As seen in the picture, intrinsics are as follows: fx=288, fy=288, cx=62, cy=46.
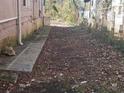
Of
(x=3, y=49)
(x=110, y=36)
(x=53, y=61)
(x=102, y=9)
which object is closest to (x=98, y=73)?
(x=53, y=61)

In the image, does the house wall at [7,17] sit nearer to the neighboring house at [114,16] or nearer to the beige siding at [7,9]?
the beige siding at [7,9]

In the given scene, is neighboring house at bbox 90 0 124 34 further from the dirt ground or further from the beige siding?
the beige siding

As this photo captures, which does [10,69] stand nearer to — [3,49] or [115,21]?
[3,49]

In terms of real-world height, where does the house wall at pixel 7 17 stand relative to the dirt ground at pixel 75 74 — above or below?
above

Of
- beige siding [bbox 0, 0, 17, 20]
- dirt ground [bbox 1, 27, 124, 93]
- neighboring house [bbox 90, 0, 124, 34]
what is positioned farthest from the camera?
neighboring house [bbox 90, 0, 124, 34]

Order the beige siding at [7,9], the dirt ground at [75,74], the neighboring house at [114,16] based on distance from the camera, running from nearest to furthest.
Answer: the dirt ground at [75,74], the beige siding at [7,9], the neighboring house at [114,16]

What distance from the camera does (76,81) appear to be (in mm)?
5934

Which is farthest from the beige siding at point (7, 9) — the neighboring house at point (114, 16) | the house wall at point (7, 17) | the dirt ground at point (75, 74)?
the neighboring house at point (114, 16)

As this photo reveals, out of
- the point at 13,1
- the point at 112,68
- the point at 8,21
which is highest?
the point at 13,1

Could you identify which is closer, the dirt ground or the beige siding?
the dirt ground

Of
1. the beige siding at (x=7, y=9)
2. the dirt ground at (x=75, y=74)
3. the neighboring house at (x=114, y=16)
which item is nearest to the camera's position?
the dirt ground at (x=75, y=74)

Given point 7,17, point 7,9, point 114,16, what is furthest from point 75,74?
point 114,16

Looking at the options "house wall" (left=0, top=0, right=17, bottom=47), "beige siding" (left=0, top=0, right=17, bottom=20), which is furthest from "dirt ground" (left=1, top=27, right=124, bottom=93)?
"beige siding" (left=0, top=0, right=17, bottom=20)

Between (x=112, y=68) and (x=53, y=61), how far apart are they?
5.70 feet
